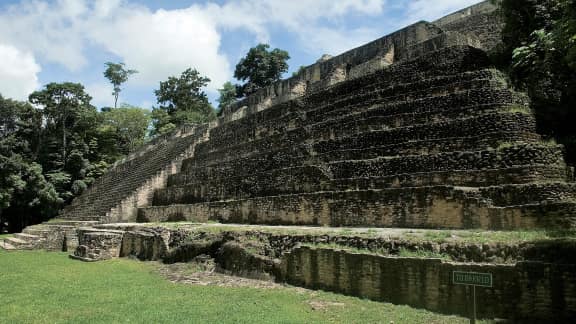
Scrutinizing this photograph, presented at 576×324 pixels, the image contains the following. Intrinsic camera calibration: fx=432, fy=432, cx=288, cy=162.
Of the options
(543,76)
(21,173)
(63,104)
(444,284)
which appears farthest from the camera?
(63,104)

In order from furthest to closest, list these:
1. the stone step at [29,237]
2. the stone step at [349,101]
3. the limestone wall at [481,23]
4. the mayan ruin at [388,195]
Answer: the stone step at [29,237] → the limestone wall at [481,23] → the stone step at [349,101] → the mayan ruin at [388,195]

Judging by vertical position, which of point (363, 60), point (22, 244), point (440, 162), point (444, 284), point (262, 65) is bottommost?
point (22, 244)

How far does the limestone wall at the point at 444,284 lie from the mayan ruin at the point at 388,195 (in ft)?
0.06

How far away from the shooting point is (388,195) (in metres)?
9.38

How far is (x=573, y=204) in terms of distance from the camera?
6.78 meters

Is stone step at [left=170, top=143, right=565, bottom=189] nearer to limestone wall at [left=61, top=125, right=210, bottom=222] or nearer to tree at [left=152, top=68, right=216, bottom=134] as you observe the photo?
limestone wall at [left=61, top=125, right=210, bottom=222]

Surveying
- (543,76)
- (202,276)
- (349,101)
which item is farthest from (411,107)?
(202,276)

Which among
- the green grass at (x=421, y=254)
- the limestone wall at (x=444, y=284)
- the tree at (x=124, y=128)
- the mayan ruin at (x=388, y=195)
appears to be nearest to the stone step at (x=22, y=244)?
the mayan ruin at (x=388, y=195)

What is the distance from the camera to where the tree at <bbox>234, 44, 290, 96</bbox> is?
36344 millimetres

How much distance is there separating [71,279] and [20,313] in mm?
3060

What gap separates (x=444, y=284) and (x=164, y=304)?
13.8ft

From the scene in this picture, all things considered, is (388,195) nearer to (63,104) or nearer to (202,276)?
(202,276)

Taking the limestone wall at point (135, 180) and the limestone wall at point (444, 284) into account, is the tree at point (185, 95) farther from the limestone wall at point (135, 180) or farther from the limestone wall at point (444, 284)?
the limestone wall at point (444, 284)

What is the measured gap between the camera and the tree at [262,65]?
36.3 m
